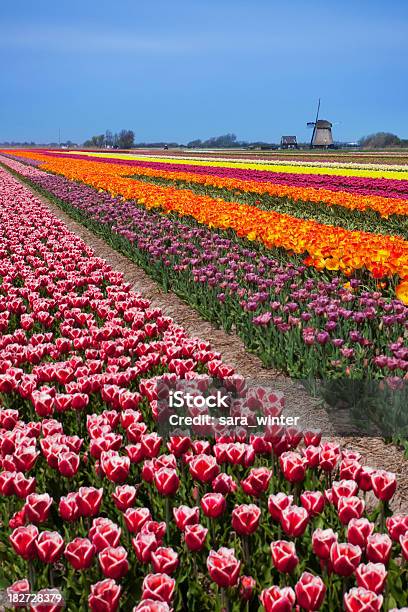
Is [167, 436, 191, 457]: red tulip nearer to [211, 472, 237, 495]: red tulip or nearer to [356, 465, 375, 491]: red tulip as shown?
[211, 472, 237, 495]: red tulip

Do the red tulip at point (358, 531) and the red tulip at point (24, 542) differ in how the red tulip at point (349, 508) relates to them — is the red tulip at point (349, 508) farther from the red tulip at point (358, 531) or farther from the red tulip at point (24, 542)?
the red tulip at point (24, 542)

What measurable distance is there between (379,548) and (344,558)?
0.15 metres

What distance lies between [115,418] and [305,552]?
1.37 metres

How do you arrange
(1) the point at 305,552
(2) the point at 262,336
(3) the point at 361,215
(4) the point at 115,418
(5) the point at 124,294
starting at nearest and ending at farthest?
(1) the point at 305,552 < (4) the point at 115,418 < (2) the point at 262,336 < (5) the point at 124,294 < (3) the point at 361,215

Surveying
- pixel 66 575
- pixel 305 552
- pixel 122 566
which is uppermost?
pixel 122 566

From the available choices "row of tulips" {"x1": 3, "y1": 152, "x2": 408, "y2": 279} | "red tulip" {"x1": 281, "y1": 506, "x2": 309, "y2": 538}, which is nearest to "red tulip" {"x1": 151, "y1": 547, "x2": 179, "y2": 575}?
"red tulip" {"x1": 281, "y1": 506, "x2": 309, "y2": 538}

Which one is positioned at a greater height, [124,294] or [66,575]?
[124,294]

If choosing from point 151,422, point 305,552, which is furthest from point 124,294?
point 305,552

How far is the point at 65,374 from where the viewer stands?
4426 mm

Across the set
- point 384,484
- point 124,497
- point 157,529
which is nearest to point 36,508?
point 124,497

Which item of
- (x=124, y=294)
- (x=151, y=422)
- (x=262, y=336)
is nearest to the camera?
(x=151, y=422)

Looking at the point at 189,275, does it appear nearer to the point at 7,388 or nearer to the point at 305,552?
the point at 7,388

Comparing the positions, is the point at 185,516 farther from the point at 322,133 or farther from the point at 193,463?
the point at 322,133

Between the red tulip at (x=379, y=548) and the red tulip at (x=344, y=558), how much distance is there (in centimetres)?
6
